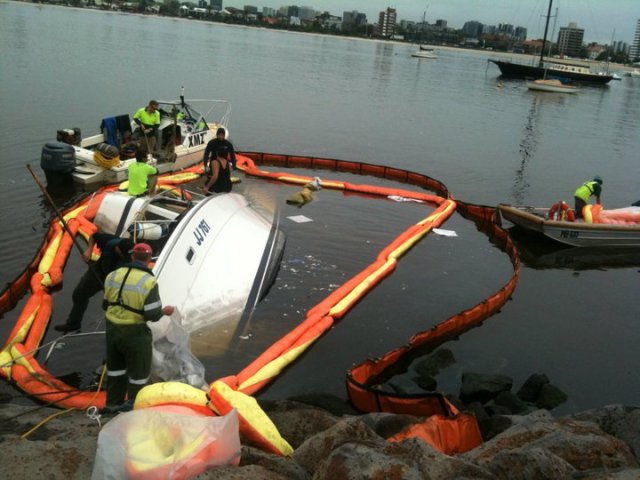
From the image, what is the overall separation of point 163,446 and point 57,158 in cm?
1304

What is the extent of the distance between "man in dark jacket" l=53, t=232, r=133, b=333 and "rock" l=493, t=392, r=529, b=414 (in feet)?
17.7

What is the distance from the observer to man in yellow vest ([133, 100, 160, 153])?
17.3 m

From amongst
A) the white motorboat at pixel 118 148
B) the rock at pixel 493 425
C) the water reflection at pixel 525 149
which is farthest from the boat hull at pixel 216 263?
the water reflection at pixel 525 149

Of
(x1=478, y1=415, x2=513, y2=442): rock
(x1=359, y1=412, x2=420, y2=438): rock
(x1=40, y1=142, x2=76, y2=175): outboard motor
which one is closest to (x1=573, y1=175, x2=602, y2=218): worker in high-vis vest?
(x1=478, y1=415, x2=513, y2=442): rock

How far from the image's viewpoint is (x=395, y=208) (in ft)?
55.8

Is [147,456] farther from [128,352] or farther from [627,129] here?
[627,129]

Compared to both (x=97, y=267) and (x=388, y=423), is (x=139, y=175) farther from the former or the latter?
(x=388, y=423)

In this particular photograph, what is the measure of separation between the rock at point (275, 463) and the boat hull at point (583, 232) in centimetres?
1179

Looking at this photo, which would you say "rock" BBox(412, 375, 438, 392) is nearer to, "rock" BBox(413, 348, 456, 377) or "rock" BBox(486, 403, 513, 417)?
"rock" BBox(413, 348, 456, 377)

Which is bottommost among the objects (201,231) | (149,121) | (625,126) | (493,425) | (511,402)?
(511,402)

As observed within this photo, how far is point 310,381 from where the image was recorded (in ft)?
27.4

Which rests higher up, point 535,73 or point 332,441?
point 535,73

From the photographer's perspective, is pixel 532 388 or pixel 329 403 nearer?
pixel 329 403

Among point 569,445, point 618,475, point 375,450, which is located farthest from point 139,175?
point 618,475
